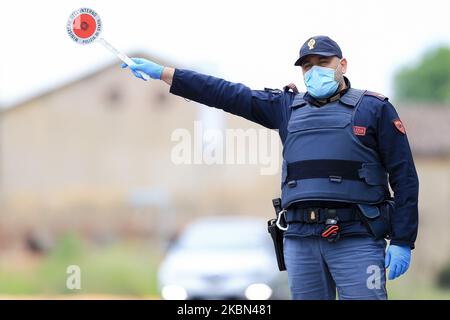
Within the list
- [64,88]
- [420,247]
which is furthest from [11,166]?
[420,247]

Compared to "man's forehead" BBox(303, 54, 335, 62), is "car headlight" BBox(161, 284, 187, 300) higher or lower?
lower

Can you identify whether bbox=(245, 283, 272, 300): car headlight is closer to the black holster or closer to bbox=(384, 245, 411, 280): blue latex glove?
the black holster

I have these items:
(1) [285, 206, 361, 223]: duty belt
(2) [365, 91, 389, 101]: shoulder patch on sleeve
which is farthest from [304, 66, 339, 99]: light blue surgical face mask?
(1) [285, 206, 361, 223]: duty belt

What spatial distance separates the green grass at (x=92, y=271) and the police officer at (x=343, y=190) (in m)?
14.1

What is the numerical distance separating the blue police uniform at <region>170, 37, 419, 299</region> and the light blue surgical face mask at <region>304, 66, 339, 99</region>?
0.22 ft

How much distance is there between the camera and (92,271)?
25.0 m

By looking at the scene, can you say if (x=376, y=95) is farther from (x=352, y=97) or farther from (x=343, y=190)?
(x=343, y=190)

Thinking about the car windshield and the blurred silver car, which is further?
the car windshield

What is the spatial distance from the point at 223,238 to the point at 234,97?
34.2ft

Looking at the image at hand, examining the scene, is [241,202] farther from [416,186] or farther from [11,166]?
[416,186]

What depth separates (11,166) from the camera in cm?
3588

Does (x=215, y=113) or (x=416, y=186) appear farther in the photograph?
(x=215, y=113)

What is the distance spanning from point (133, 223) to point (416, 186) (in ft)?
90.3

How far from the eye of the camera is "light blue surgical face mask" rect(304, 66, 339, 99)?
5301 millimetres
